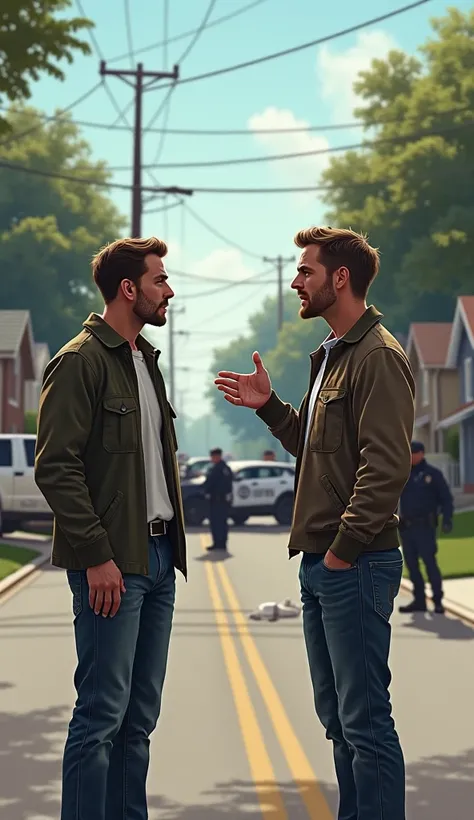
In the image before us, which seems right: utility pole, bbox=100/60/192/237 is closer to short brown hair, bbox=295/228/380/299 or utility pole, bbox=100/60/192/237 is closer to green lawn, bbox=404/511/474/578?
green lawn, bbox=404/511/474/578

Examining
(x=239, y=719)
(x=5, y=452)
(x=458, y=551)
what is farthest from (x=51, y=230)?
(x=239, y=719)

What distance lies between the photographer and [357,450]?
5.12m

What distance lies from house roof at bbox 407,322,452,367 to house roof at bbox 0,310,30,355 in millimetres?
16645

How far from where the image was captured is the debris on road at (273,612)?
15.7 metres

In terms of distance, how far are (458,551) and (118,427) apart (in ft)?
74.4

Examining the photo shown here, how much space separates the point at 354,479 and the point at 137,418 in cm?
81

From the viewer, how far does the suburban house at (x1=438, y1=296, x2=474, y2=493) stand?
173ft

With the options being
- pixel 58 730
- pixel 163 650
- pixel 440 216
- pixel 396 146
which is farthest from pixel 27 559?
pixel 396 146

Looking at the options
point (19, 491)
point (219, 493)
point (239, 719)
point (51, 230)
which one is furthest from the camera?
point (51, 230)

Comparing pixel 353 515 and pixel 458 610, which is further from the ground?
pixel 353 515

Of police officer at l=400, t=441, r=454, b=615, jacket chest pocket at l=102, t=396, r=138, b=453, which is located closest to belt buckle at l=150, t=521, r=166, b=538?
jacket chest pocket at l=102, t=396, r=138, b=453

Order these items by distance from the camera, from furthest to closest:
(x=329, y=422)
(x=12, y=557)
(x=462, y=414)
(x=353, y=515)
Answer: (x=462, y=414) → (x=12, y=557) → (x=329, y=422) → (x=353, y=515)

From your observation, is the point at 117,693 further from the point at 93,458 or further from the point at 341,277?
the point at 341,277

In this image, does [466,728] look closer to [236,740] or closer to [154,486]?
[236,740]
